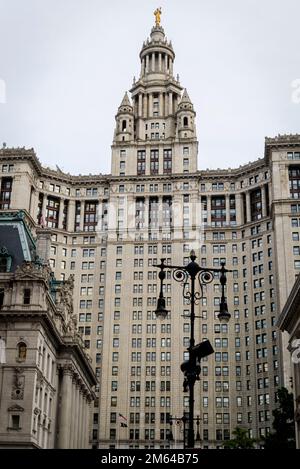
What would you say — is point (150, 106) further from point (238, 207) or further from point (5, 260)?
point (5, 260)

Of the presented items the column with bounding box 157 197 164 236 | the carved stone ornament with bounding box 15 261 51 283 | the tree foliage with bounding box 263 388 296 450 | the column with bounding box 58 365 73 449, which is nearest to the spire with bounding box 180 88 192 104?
the column with bounding box 157 197 164 236

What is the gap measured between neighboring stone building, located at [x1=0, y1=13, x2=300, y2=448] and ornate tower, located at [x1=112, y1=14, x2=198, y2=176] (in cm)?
34

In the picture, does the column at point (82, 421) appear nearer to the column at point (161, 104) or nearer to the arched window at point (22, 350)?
the arched window at point (22, 350)

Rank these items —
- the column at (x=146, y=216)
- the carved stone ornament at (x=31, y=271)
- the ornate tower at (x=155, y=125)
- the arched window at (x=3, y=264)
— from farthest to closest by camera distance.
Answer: the ornate tower at (x=155, y=125), the column at (x=146, y=216), the arched window at (x=3, y=264), the carved stone ornament at (x=31, y=271)

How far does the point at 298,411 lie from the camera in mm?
68875

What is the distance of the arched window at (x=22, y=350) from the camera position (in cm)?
7888

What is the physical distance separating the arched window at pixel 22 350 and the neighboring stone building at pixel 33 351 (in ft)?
0.15

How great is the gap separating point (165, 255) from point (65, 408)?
61121mm

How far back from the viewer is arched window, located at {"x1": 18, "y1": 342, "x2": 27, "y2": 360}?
78.9m

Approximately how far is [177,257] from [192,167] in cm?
2191

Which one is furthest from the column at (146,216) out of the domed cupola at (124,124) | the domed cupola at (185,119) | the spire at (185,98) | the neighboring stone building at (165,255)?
the spire at (185,98)

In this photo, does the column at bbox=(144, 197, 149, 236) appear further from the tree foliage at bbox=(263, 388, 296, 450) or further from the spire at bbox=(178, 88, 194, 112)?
the tree foliage at bbox=(263, 388, 296, 450)
